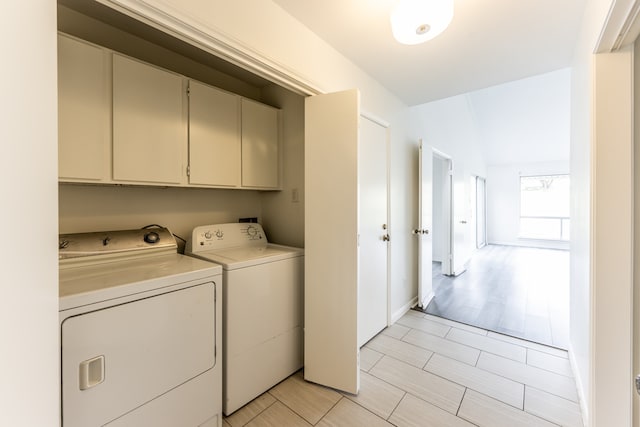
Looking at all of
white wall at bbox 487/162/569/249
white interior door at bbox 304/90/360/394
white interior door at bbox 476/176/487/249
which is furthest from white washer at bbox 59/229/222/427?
white wall at bbox 487/162/569/249

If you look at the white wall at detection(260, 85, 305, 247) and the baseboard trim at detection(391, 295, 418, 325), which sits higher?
the white wall at detection(260, 85, 305, 247)

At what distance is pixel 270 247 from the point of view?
7.18ft

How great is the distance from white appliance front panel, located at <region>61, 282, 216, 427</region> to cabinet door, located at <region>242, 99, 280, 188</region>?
3.54 feet

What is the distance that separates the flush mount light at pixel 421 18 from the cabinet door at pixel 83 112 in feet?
5.22

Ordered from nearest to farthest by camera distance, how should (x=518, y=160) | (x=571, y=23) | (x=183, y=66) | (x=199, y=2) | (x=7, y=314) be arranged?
(x=7, y=314)
(x=199, y=2)
(x=571, y=23)
(x=183, y=66)
(x=518, y=160)

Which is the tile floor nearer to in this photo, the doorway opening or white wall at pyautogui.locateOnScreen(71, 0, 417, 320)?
the doorway opening

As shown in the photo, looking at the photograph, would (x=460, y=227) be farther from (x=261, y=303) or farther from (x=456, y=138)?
(x=261, y=303)

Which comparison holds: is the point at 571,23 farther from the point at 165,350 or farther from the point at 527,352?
the point at 165,350

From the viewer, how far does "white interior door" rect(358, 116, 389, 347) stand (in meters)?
2.26

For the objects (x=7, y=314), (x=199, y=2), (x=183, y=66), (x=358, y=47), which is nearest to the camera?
(x=7, y=314)

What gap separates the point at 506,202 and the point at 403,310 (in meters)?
6.72

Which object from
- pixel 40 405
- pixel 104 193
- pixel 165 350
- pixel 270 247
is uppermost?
pixel 104 193

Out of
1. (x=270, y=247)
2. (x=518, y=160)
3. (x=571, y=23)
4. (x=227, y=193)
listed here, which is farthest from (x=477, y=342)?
(x=518, y=160)

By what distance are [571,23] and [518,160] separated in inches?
277
